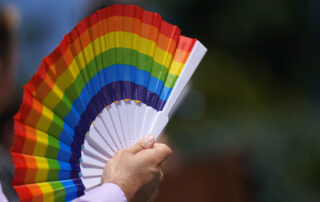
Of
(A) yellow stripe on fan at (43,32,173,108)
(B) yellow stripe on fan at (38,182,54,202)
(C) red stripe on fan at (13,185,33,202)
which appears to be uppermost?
(A) yellow stripe on fan at (43,32,173,108)

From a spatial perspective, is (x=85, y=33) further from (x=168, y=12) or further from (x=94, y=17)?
(x=168, y=12)

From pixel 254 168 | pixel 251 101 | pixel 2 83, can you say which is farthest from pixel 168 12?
pixel 2 83

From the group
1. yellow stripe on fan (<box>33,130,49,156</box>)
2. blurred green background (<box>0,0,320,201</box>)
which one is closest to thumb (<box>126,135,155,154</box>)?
yellow stripe on fan (<box>33,130,49,156</box>)

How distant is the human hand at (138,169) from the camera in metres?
1.11

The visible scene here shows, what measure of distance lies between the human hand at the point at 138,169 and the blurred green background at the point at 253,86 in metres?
2.50

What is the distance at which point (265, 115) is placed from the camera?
5203 mm

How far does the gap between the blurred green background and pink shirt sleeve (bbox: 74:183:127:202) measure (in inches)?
102

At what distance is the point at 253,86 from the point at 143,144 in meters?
4.54

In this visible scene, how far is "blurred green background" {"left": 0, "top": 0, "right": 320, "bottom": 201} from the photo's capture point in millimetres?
4223

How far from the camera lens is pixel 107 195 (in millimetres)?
1063

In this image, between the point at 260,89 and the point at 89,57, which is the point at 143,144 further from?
the point at 260,89

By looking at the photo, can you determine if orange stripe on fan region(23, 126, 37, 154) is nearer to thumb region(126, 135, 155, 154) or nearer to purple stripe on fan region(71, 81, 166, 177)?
purple stripe on fan region(71, 81, 166, 177)

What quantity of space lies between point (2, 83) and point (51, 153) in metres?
0.31

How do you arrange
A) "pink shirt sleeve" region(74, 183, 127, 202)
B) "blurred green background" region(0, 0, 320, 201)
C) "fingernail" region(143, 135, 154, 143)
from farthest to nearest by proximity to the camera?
"blurred green background" region(0, 0, 320, 201) → "fingernail" region(143, 135, 154, 143) → "pink shirt sleeve" region(74, 183, 127, 202)
